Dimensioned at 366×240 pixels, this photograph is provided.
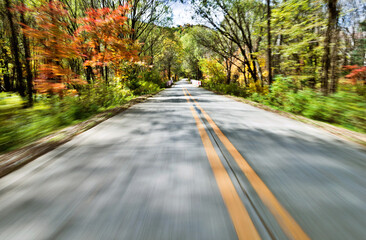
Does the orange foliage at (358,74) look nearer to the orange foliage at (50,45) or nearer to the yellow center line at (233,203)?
the yellow center line at (233,203)

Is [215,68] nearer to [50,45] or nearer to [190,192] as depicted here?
[50,45]

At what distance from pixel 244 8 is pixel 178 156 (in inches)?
600

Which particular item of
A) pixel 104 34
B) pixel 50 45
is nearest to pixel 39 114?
pixel 50 45

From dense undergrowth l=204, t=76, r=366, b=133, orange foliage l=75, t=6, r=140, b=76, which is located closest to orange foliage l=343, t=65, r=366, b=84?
dense undergrowth l=204, t=76, r=366, b=133

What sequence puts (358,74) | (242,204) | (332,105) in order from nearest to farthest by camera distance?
(242,204)
(332,105)
(358,74)

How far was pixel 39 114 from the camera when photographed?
480 centimetres

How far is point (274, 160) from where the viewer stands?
2.79 m

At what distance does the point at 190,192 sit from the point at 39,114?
4.68 metres

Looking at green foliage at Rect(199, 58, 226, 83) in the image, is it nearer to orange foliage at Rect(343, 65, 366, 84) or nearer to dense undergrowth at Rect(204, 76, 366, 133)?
dense undergrowth at Rect(204, 76, 366, 133)

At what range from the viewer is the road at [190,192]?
1.48 meters

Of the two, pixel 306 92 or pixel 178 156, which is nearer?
pixel 178 156

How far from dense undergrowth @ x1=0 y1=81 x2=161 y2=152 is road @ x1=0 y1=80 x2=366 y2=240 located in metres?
1.19

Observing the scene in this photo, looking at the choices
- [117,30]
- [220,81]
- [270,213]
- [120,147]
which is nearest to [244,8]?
[117,30]

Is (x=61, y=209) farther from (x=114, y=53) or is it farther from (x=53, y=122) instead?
(x=114, y=53)
